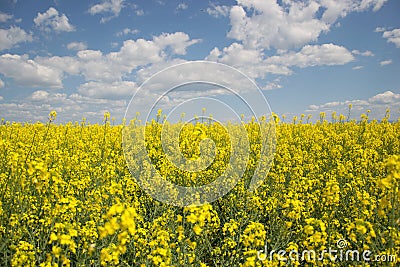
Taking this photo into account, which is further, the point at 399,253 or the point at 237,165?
the point at 237,165

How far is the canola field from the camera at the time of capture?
2.74m

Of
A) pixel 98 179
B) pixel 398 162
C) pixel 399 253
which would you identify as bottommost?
pixel 399 253

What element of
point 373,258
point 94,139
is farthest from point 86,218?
point 94,139

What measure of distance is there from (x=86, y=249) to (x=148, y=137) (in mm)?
4904

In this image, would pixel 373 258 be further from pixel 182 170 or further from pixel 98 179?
pixel 98 179

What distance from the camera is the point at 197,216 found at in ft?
8.48

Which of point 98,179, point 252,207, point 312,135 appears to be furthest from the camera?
point 312,135

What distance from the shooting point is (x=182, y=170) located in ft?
16.9

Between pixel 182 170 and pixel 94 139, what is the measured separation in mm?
4333

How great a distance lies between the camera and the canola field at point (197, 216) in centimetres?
274

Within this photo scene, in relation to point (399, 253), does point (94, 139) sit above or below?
above

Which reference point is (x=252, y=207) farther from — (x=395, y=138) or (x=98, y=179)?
(x=395, y=138)

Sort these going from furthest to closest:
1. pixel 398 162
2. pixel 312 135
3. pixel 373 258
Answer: pixel 312 135
pixel 373 258
pixel 398 162

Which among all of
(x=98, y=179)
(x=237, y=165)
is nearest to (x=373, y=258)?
(x=237, y=165)
